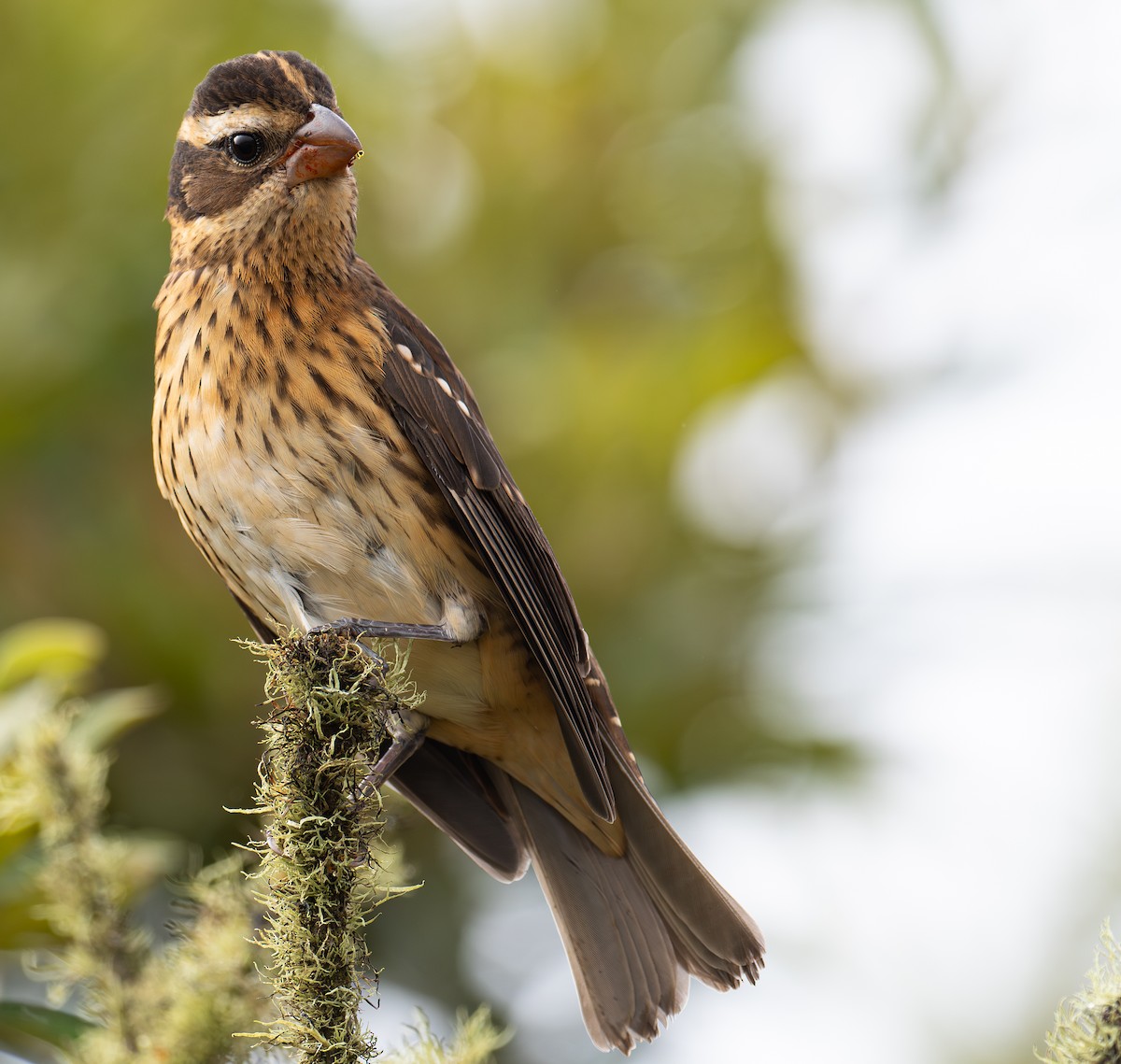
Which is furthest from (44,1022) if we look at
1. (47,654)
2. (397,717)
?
(397,717)

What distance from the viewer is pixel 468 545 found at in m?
3.03

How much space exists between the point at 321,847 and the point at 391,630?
3.81ft

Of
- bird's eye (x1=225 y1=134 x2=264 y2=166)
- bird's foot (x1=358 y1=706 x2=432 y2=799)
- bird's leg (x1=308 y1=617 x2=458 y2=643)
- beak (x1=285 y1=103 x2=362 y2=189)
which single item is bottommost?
bird's foot (x1=358 y1=706 x2=432 y2=799)

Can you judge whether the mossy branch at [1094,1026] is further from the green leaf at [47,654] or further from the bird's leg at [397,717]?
the green leaf at [47,654]

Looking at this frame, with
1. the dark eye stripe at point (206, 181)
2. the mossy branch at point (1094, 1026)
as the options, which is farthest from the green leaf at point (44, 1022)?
the dark eye stripe at point (206, 181)

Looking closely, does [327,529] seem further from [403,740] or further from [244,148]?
[244,148]

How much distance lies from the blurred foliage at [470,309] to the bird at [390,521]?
1.10 metres

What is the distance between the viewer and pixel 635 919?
306 centimetres

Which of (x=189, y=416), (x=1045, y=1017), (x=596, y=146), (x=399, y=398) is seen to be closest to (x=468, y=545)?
(x=399, y=398)

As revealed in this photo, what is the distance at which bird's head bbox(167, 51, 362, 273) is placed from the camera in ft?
9.79

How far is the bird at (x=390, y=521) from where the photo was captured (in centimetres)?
285

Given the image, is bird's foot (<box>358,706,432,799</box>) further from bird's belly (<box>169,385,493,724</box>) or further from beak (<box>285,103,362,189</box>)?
beak (<box>285,103,362,189</box>)

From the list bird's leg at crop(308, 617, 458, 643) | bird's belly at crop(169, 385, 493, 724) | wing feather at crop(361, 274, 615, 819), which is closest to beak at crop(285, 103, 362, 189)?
wing feather at crop(361, 274, 615, 819)

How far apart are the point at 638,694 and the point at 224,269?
6.64ft
